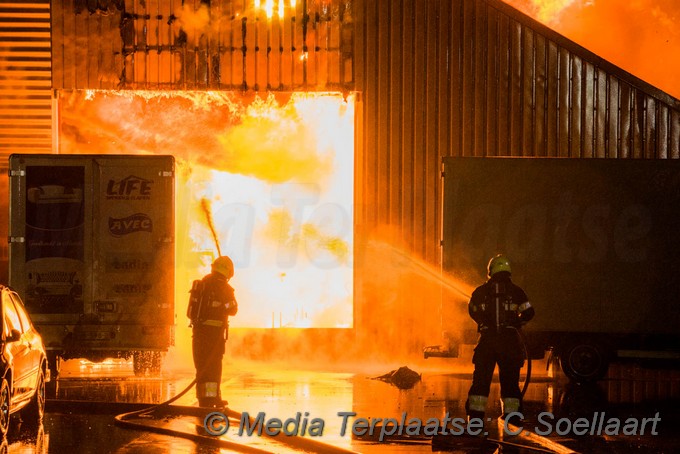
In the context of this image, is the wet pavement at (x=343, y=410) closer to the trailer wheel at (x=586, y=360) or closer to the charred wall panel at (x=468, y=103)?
the trailer wheel at (x=586, y=360)

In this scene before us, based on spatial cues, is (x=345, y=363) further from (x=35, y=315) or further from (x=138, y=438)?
(x=138, y=438)

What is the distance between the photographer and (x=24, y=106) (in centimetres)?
1998

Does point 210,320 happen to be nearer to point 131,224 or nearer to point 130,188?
point 131,224

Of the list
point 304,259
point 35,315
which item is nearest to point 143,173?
point 35,315

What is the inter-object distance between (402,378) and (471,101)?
225 inches

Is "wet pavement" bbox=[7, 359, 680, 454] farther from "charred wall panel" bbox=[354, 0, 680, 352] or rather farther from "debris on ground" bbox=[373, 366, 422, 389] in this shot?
"charred wall panel" bbox=[354, 0, 680, 352]

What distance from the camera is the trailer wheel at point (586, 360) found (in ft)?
52.6

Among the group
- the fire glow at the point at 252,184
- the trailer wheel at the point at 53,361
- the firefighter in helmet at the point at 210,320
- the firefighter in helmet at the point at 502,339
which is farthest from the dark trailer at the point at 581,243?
the trailer wheel at the point at 53,361

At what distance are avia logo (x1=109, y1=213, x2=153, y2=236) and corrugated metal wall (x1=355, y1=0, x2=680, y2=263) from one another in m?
5.36

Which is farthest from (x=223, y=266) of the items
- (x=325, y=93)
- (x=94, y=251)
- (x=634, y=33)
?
(x=634, y=33)

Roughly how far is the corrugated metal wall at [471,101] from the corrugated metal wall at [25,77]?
18.2 feet

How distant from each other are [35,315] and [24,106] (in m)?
5.97

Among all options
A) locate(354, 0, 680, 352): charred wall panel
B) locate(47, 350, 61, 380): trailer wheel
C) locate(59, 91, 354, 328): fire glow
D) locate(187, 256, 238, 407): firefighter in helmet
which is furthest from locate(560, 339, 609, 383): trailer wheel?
locate(47, 350, 61, 380): trailer wheel

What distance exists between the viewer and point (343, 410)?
43.3 feet
